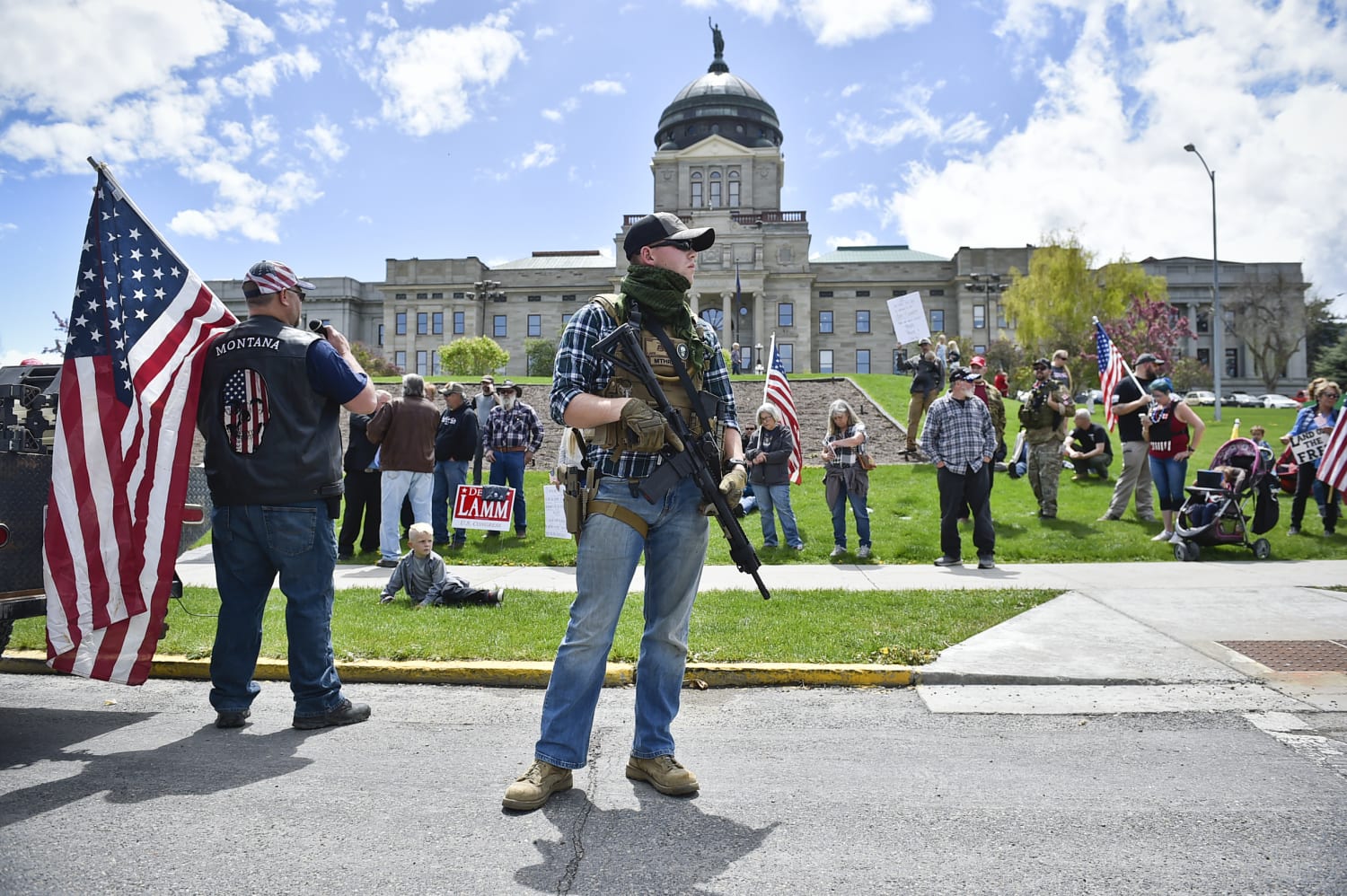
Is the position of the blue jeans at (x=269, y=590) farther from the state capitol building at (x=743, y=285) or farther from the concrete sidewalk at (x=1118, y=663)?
the state capitol building at (x=743, y=285)

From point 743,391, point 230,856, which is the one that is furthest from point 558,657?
point 743,391

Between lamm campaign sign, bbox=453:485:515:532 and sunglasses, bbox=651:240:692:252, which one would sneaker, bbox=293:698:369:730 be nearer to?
sunglasses, bbox=651:240:692:252

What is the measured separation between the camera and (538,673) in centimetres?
534

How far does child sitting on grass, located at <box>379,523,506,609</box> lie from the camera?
25.1 ft

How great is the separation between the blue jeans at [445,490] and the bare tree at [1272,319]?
75803mm

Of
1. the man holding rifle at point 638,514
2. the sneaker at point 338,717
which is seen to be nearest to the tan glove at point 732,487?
the man holding rifle at point 638,514

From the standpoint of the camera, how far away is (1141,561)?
10133mm

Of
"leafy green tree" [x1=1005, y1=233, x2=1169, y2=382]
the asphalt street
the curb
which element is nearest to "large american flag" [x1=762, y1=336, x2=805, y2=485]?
the curb

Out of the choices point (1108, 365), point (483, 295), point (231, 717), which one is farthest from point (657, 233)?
point (483, 295)

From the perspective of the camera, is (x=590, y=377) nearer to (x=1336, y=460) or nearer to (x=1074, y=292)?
(x=1336, y=460)

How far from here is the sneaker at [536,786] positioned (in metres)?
3.31

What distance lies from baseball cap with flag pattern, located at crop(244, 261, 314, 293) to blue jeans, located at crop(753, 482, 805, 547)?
748 cm

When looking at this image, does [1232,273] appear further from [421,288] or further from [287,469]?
[287,469]

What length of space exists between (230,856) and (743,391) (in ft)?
107
